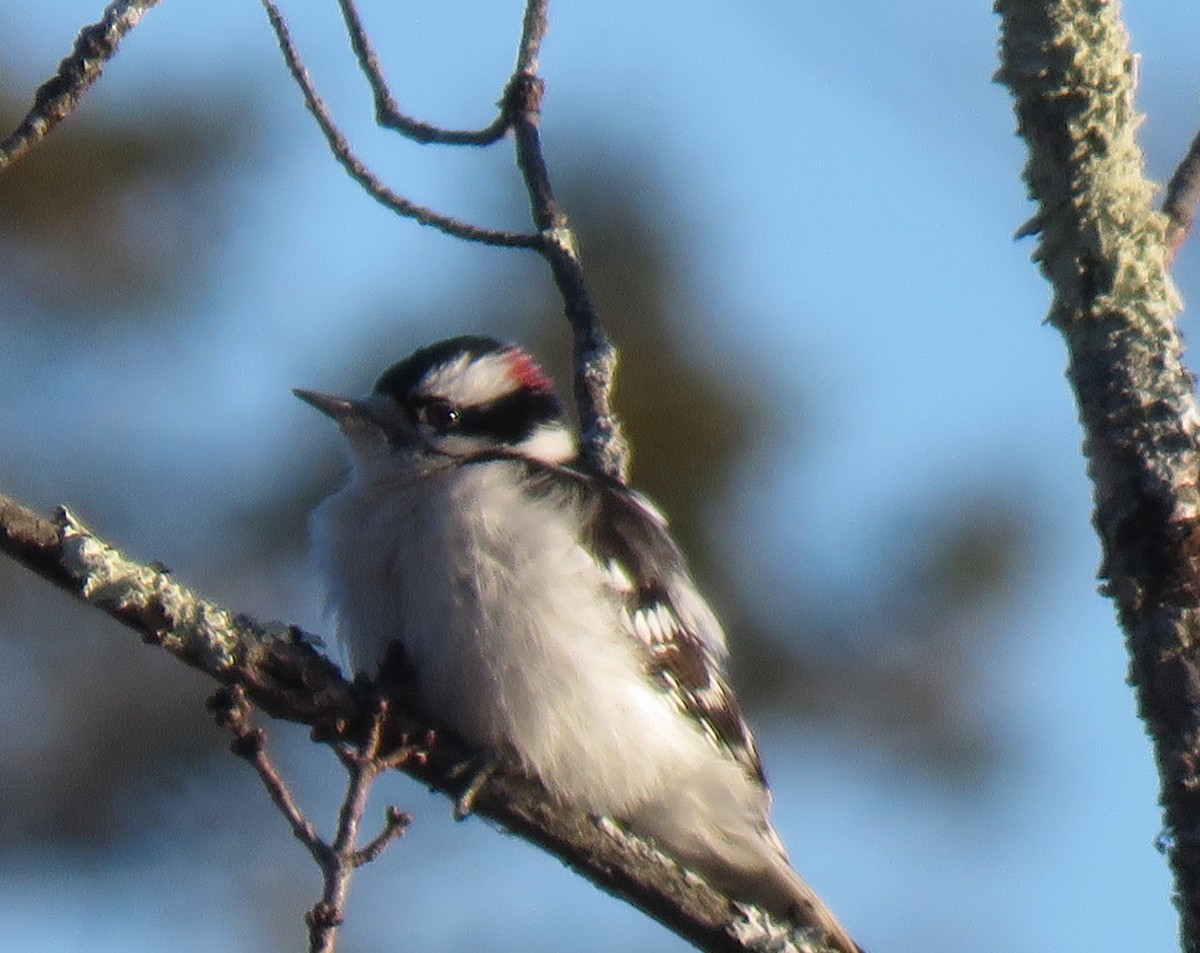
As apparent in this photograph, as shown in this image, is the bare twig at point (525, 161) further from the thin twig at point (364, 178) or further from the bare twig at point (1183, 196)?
the bare twig at point (1183, 196)

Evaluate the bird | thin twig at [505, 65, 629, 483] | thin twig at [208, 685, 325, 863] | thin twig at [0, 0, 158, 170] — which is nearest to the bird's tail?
the bird

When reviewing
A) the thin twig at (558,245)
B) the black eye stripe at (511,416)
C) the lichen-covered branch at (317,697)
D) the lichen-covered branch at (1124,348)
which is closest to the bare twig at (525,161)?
the thin twig at (558,245)

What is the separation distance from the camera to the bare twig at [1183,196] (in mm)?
3076

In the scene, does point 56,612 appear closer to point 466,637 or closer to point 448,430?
point 448,430

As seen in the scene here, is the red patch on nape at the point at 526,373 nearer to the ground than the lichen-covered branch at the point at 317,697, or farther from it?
farther from it

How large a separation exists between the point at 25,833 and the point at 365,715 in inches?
259

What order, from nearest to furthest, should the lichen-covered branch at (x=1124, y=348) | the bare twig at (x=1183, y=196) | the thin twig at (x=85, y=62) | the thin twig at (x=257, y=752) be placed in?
the lichen-covered branch at (x=1124, y=348)
the thin twig at (x=257, y=752)
the bare twig at (x=1183, y=196)
the thin twig at (x=85, y=62)

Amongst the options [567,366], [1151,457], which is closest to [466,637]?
[1151,457]

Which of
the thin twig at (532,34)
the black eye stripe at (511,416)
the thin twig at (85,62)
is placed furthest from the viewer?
the black eye stripe at (511,416)

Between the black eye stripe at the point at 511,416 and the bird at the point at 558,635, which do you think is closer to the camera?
the bird at the point at 558,635

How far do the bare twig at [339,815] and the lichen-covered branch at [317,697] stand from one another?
82 mm

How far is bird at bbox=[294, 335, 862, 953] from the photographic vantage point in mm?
4254

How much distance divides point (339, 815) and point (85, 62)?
4.31 feet

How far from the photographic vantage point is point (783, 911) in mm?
4512
